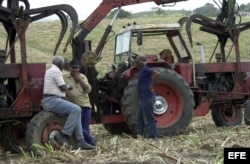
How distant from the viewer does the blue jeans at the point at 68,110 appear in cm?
952

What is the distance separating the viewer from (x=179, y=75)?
39.4ft

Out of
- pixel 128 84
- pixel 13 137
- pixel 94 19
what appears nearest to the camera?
pixel 13 137

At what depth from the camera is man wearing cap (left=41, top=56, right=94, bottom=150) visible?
9508 mm

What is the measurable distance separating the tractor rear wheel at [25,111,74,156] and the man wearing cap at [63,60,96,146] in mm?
504

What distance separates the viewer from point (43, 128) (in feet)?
31.5

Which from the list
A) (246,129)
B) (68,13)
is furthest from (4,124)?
(246,129)

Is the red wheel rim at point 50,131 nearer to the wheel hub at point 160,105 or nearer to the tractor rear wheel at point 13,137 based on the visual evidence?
the tractor rear wheel at point 13,137

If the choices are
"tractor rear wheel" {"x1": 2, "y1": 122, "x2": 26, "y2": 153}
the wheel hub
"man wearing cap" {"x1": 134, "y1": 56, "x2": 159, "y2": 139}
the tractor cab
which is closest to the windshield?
the tractor cab

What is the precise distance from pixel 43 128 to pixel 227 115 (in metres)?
5.88

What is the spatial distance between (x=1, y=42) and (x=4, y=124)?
22296 mm

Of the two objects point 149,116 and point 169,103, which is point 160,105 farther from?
point 149,116

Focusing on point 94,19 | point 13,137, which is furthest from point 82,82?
point 94,19

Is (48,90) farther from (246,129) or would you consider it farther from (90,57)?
(246,129)

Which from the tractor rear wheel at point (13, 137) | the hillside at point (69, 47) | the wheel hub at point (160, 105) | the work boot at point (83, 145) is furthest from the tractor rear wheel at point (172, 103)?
the hillside at point (69, 47)
